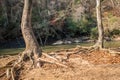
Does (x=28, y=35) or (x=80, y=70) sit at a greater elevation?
(x=28, y=35)

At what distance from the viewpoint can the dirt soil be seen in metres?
10.0

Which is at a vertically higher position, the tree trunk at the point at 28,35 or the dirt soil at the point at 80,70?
the tree trunk at the point at 28,35

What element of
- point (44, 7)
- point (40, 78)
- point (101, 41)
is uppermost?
point (44, 7)

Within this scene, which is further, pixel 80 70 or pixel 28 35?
pixel 28 35

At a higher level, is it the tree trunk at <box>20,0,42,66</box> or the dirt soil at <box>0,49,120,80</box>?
the tree trunk at <box>20,0,42,66</box>

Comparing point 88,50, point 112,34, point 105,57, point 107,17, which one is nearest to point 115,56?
point 105,57

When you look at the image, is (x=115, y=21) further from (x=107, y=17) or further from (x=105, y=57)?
(x=105, y=57)

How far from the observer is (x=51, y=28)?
37.0 m

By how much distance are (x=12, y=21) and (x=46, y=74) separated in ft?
89.1

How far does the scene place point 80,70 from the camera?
10.5 meters

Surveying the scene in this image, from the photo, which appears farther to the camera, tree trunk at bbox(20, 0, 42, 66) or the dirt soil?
tree trunk at bbox(20, 0, 42, 66)

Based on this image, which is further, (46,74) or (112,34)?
(112,34)

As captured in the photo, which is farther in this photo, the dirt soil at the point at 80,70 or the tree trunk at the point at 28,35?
the tree trunk at the point at 28,35

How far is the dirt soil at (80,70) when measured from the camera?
10031mm
